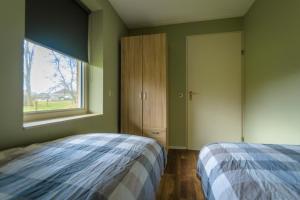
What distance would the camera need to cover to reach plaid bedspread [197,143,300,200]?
646mm

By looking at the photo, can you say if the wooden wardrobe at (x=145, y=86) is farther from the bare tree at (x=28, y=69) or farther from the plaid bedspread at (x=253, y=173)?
the plaid bedspread at (x=253, y=173)

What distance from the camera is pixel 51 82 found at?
1813 mm

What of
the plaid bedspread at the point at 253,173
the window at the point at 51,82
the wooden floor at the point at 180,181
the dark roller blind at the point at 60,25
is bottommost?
the wooden floor at the point at 180,181

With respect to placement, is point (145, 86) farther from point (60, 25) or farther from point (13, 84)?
point (13, 84)

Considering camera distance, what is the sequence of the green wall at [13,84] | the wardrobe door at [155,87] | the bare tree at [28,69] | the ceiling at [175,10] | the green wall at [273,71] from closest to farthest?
the green wall at [13,84]
the bare tree at [28,69]
the green wall at [273,71]
the ceiling at [175,10]
the wardrobe door at [155,87]

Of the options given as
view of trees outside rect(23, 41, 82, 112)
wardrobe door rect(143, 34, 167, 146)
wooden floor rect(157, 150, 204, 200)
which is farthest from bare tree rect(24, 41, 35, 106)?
wardrobe door rect(143, 34, 167, 146)

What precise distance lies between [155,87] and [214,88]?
43.3 inches

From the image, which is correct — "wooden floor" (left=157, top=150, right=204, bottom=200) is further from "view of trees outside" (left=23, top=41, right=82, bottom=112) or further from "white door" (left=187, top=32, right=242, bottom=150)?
"view of trees outside" (left=23, top=41, right=82, bottom=112)

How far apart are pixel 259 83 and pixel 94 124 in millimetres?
2256

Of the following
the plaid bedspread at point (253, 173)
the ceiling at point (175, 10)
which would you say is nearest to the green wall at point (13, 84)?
the plaid bedspread at point (253, 173)

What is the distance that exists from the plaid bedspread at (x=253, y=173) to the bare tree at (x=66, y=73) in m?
1.74

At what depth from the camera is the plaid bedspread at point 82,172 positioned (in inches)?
24.1

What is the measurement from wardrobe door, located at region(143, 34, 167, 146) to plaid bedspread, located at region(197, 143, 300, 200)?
1.63 meters

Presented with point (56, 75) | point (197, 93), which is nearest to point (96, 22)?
point (56, 75)
